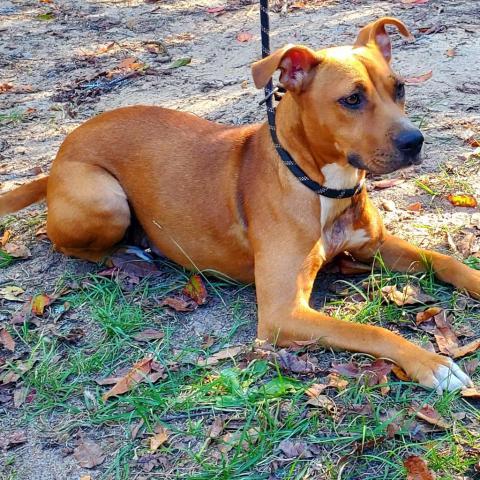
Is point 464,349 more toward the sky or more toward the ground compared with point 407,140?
more toward the ground

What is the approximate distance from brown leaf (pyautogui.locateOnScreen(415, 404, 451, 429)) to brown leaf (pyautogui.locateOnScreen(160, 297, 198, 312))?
1.55 meters

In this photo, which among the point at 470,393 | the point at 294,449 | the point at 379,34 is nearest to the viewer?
the point at 294,449

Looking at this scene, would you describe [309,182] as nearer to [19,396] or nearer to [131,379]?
[131,379]

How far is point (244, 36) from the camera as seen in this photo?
7.96 meters

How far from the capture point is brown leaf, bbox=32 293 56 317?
4516mm

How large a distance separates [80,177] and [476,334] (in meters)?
Answer: 2.54

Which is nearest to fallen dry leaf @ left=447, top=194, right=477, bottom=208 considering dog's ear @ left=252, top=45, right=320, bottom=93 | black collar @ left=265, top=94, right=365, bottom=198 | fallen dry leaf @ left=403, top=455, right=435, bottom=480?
black collar @ left=265, top=94, right=365, bottom=198

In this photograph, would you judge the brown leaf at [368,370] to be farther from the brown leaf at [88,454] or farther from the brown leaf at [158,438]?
the brown leaf at [88,454]

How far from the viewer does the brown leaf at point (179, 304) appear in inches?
173

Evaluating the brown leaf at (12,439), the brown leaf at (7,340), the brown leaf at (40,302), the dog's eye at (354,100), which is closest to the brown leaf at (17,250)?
the brown leaf at (40,302)

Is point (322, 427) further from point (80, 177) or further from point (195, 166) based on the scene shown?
point (80, 177)

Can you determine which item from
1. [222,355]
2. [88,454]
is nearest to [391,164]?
[222,355]

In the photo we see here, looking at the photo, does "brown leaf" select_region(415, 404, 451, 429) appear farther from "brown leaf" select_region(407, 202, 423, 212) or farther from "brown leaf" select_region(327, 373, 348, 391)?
"brown leaf" select_region(407, 202, 423, 212)

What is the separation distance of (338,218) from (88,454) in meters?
1.83
